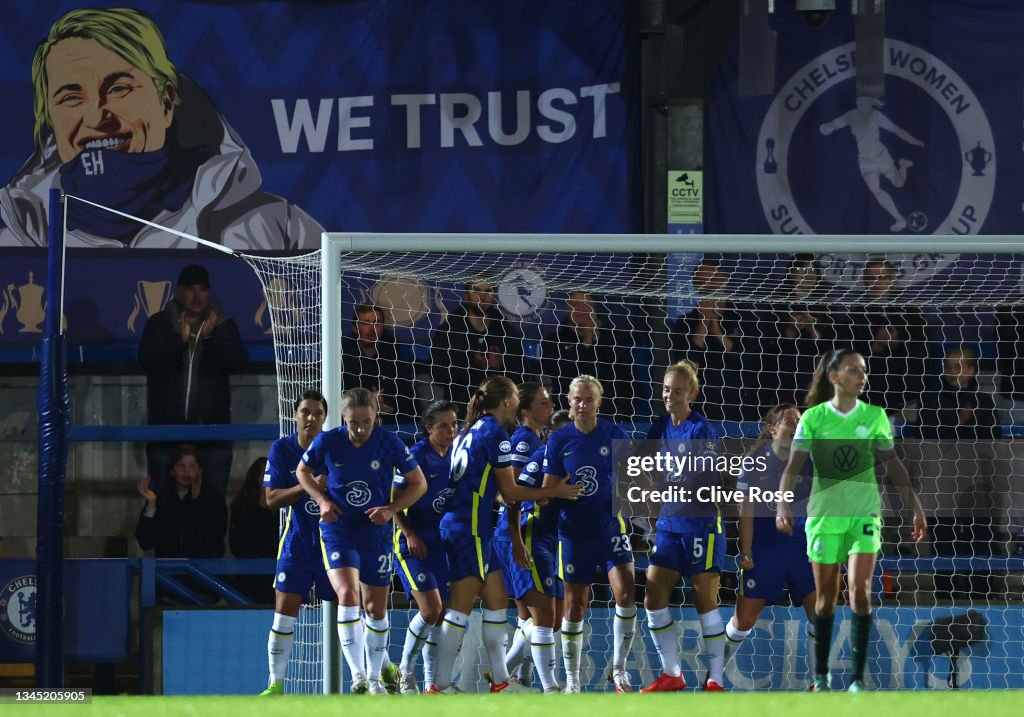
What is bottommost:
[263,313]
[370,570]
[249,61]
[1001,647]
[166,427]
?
[1001,647]

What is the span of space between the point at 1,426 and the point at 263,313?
6.59ft

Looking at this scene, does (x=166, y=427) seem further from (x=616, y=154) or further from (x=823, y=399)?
(x=823, y=399)

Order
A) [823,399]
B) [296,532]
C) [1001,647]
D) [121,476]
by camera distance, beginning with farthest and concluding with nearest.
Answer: [121,476], [1001,647], [296,532], [823,399]

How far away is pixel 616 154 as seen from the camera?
1057 centimetres

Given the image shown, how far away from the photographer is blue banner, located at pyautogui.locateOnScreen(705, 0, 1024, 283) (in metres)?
10.7

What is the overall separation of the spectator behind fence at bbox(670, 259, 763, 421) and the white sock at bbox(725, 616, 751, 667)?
1692 mm

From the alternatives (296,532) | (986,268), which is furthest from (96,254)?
(986,268)

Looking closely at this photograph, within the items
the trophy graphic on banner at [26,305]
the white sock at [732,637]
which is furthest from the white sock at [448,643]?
the trophy graphic on banner at [26,305]

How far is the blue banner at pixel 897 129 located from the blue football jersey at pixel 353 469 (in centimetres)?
455

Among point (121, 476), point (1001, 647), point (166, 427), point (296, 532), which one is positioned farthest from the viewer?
point (121, 476)

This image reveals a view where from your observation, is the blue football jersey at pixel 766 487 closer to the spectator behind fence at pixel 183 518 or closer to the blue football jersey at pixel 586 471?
the blue football jersey at pixel 586 471

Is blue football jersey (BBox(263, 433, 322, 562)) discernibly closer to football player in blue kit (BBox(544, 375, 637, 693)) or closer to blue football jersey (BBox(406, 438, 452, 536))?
blue football jersey (BBox(406, 438, 452, 536))

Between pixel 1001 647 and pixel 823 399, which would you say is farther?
pixel 1001 647

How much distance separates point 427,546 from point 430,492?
27cm
